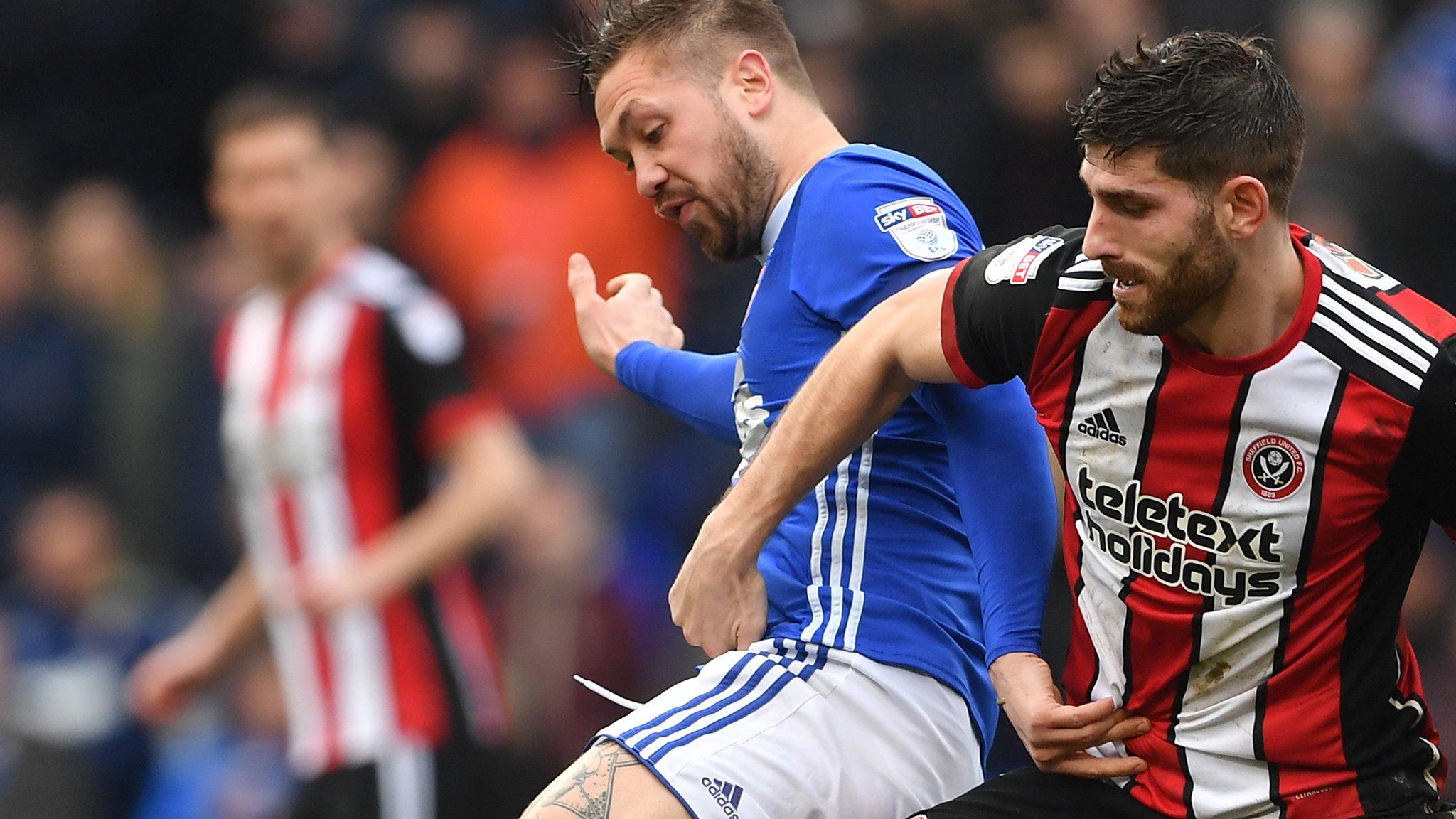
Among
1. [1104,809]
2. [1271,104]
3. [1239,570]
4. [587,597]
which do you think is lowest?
[587,597]

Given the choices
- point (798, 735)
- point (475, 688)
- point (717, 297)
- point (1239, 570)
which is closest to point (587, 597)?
point (717, 297)

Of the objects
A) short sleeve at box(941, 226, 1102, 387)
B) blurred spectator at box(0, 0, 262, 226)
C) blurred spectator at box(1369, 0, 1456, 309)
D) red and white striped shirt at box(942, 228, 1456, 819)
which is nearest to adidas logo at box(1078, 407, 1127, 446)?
red and white striped shirt at box(942, 228, 1456, 819)

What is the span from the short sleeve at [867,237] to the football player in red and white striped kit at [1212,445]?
0.19 m

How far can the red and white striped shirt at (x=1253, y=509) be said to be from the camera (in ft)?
8.60

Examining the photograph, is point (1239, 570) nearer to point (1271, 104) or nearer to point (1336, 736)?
point (1336, 736)

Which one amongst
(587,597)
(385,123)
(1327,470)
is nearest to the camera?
(1327,470)

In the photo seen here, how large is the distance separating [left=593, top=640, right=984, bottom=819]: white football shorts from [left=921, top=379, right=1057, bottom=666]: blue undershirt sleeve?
0.72ft

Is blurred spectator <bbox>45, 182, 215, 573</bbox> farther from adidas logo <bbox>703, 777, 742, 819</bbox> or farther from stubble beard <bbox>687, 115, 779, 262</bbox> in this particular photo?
adidas logo <bbox>703, 777, 742, 819</bbox>

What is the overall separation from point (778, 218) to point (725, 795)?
1092mm

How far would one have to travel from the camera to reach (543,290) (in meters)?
7.92

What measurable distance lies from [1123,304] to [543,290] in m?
5.43

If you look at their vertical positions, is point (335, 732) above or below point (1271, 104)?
below

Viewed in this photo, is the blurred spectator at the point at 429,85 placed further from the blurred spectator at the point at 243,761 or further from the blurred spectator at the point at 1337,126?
the blurred spectator at the point at 1337,126

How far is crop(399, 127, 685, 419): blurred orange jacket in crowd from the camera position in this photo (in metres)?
7.76
